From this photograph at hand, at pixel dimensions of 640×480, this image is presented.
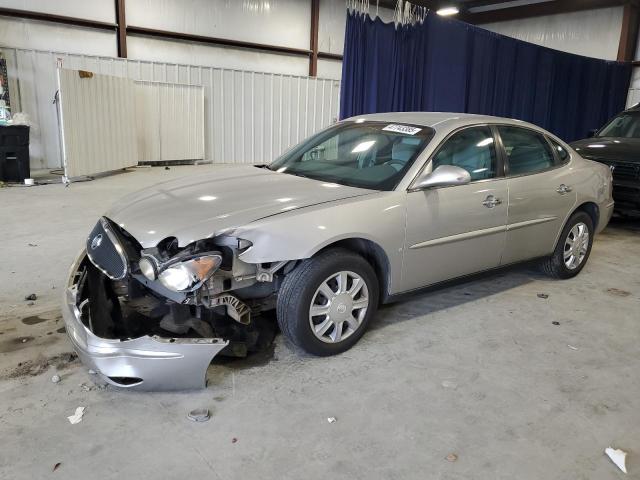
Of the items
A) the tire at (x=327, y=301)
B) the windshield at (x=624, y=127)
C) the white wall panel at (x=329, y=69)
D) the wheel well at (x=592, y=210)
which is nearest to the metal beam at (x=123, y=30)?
the white wall panel at (x=329, y=69)

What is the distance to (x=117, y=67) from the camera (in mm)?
10766

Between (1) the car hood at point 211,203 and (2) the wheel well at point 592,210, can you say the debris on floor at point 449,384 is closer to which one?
(1) the car hood at point 211,203

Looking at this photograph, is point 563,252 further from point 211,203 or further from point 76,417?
point 76,417

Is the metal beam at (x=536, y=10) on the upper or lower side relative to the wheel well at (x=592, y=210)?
upper

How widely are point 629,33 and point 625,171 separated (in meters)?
9.57

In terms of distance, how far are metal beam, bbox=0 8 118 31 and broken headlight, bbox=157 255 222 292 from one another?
9912 millimetres

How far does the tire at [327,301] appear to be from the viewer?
2703 millimetres

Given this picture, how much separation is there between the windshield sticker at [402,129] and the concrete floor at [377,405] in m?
1.23

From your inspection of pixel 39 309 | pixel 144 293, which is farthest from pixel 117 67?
pixel 144 293

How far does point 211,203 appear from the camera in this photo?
2.81 metres

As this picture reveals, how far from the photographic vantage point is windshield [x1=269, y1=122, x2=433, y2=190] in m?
3.21

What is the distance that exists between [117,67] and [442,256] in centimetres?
970

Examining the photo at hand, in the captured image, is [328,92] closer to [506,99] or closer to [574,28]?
[506,99]

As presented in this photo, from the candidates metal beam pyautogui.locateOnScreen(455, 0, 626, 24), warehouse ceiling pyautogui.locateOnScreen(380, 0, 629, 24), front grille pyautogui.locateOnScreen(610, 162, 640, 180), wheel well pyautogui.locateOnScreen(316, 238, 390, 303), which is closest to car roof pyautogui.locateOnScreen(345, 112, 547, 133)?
wheel well pyautogui.locateOnScreen(316, 238, 390, 303)
